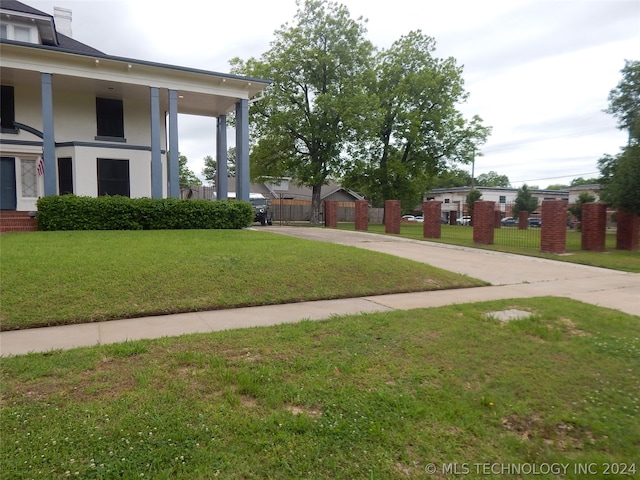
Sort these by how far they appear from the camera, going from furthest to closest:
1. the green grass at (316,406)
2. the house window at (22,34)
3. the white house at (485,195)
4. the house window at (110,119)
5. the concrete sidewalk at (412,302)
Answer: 1. the white house at (485,195)
2. the house window at (110,119)
3. the house window at (22,34)
4. the concrete sidewalk at (412,302)
5. the green grass at (316,406)

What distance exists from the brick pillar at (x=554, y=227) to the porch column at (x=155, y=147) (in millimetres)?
14392

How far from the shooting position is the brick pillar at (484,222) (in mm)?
16812

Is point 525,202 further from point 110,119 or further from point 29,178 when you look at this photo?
point 29,178

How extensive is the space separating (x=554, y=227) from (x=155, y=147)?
15083 mm

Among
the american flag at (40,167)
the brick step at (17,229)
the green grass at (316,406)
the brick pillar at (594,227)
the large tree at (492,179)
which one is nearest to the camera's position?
the green grass at (316,406)

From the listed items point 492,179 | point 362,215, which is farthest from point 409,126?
point 492,179

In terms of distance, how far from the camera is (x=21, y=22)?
1719cm

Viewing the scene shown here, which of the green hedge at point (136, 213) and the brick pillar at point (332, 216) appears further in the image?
the brick pillar at point (332, 216)

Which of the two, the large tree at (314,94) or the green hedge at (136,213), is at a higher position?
the large tree at (314,94)

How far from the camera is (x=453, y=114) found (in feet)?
108

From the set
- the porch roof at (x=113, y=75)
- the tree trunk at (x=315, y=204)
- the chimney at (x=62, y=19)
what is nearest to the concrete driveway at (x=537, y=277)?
the porch roof at (x=113, y=75)

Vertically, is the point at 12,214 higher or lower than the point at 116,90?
lower

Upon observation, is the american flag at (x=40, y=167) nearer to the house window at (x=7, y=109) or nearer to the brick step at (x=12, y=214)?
the house window at (x=7, y=109)

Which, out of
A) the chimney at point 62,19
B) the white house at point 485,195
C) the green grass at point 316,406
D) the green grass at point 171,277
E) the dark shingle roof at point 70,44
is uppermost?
the chimney at point 62,19
